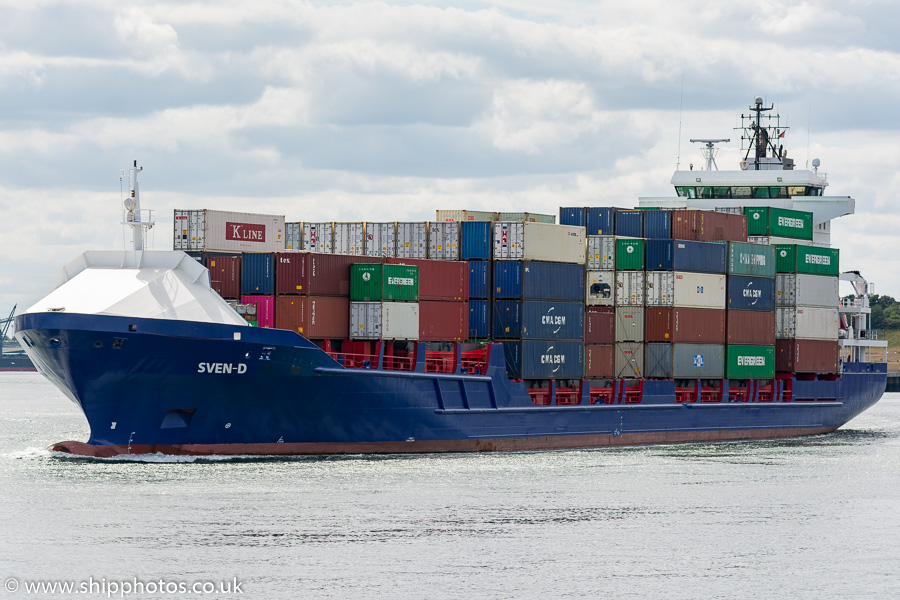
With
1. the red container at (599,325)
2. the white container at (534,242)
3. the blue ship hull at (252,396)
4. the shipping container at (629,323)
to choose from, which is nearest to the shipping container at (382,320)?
the blue ship hull at (252,396)

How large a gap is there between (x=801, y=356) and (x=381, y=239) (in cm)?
2064

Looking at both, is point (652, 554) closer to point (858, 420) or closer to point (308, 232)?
point (308, 232)

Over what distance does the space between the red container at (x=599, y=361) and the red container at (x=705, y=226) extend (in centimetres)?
614

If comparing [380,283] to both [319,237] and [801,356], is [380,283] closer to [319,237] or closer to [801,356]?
[319,237]

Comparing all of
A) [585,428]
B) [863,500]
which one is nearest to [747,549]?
[863,500]

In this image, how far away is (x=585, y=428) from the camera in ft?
150

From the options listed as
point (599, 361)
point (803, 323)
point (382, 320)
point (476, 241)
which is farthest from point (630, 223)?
point (382, 320)

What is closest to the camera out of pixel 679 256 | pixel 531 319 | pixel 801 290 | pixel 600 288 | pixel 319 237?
pixel 531 319

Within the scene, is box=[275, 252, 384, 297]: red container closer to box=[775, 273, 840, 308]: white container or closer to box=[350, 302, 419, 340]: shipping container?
box=[350, 302, 419, 340]: shipping container

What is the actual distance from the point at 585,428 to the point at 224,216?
14.6 metres

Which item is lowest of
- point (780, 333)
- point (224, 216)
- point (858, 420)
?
point (858, 420)

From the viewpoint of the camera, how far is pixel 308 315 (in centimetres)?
3878

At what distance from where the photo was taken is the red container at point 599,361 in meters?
45.9

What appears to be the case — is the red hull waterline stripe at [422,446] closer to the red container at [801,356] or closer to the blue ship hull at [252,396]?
the blue ship hull at [252,396]
